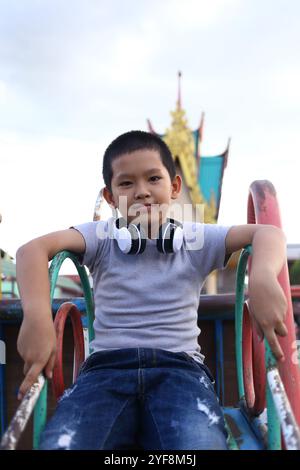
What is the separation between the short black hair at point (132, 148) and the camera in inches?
52.9

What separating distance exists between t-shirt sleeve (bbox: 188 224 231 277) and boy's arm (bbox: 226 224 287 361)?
0.14m

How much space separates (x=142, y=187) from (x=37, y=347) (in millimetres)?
506

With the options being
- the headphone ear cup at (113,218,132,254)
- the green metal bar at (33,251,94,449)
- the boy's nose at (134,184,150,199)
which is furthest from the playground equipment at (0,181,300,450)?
the boy's nose at (134,184,150,199)

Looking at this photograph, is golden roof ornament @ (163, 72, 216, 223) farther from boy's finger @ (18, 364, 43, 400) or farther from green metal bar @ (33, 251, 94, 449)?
boy's finger @ (18, 364, 43, 400)

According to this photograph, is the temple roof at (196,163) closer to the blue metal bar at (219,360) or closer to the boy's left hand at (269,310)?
the blue metal bar at (219,360)

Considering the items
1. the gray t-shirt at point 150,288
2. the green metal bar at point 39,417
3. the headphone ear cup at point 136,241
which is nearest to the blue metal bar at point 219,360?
the gray t-shirt at point 150,288

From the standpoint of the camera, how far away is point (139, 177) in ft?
4.25

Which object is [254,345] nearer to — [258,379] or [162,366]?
[258,379]

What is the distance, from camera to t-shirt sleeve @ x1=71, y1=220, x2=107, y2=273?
1279 millimetres

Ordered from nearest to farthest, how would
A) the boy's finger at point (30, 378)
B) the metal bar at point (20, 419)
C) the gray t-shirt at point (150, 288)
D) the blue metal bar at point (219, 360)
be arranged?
the metal bar at point (20, 419)
the boy's finger at point (30, 378)
the gray t-shirt at point (150, 288)
the blue metal bar at point (219, 360)

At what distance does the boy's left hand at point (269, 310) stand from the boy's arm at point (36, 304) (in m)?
0.39

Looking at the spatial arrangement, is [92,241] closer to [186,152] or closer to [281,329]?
[281,329]
